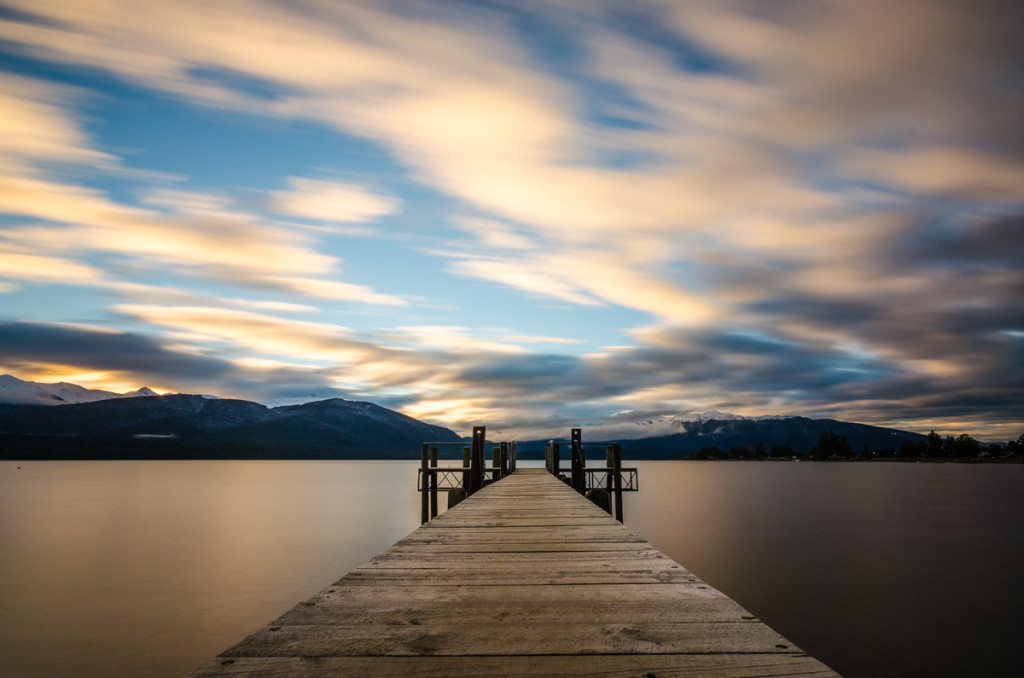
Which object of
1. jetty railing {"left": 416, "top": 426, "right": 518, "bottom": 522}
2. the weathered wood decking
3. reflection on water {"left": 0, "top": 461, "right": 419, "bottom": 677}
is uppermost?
the weathered wood decking

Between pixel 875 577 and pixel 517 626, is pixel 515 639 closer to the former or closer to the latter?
pixel 517 626

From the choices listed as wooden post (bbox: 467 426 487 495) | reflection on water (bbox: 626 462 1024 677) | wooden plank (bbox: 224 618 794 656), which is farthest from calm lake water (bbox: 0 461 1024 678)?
wooden plank (bbox: 224 618 794 656)

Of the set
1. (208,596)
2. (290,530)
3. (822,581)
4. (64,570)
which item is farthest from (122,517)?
(822,581)

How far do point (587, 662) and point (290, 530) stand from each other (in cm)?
4287

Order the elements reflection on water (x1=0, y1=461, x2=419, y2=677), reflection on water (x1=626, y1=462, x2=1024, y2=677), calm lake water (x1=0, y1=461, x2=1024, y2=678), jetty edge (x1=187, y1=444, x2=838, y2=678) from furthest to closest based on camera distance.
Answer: reflection on water (x1=0, y1=461, x2=419, y2=677) < calm lake water (x1=0, y1=461, x2=1024, y2=678) < reflection on water (x1=626, y1=462, x2=1024, y2=677) < jetty edge (x1=187, y1=444, x2=838, y2=678)

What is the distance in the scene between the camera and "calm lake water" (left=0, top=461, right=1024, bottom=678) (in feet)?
50.5

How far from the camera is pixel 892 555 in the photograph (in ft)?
95.4

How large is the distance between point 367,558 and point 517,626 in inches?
1126

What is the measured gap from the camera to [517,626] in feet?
12.1

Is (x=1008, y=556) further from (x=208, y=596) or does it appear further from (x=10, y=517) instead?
(x=10, y=517)

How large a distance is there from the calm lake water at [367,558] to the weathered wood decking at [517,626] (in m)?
12.6

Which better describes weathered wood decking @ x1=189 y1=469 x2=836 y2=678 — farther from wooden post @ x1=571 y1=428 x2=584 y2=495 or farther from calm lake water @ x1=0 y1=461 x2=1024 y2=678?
wooden post @ x1=571 y1=428 x2=584 y2=495

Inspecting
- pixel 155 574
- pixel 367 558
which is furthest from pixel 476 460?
pixel 155 574

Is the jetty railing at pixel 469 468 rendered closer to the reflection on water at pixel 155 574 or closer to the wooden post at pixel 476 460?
the wooden post at pixel 476 460
